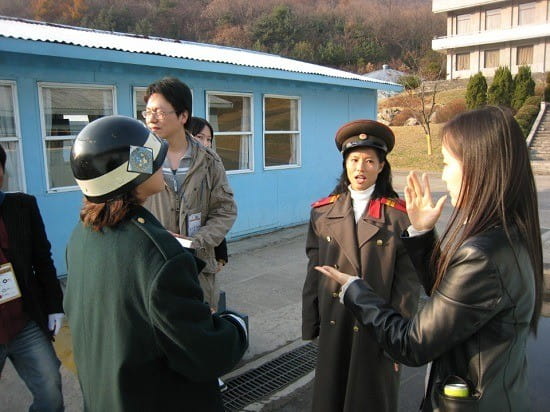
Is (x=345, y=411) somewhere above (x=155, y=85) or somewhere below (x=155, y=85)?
below

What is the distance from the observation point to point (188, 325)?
1347 millimetres

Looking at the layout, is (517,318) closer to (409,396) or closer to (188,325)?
(188,325)

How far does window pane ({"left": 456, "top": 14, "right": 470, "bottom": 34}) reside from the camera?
48.0 metres

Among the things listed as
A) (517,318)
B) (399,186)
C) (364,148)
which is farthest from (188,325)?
(399,186)

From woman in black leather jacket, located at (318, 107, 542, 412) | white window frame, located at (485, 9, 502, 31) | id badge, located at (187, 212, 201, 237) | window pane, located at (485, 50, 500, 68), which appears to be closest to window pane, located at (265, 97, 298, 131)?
id badge, located at (187, 212, 201, 237)

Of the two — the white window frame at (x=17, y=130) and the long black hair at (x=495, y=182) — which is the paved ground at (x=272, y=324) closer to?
the long black hair at (x=495, y=182)

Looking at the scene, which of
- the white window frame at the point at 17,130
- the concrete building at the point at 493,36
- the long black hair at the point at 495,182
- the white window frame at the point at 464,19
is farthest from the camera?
the white window frame at the point at 464,19

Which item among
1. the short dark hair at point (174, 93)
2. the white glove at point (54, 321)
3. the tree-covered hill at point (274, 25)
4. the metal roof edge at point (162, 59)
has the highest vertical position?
the tree-covered hill at point (274, 25)

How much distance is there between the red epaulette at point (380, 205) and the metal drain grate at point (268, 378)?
179 cm

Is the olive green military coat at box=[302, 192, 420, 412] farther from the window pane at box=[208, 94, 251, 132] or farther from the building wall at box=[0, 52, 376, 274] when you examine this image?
the window pane at box=[208, 94, 251, 132]

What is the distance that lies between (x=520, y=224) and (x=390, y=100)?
39.3 metres

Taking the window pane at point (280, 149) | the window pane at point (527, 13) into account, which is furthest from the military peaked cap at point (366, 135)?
the window pane at point (527, 13)

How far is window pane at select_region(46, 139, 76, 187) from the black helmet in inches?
199

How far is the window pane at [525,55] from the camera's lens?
43.2 m
